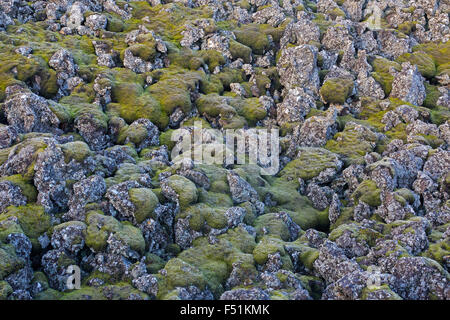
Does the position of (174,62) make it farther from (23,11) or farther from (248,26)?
(23,11)

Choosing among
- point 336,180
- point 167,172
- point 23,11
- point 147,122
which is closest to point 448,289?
point 336,180

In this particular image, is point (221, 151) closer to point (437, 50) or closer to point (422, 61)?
point (422, 61)

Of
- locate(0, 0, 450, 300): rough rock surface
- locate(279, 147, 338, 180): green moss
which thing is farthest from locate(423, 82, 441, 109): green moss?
locate(279, 147, 338, 180): green moss

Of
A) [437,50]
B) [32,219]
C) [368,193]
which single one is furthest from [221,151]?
[437,50]

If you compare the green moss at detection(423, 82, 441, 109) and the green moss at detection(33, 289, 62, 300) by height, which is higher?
the green moss at detection(423, 82, 441, 109)

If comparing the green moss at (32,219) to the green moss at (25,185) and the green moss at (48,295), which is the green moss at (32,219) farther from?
the green moss at (48,295)

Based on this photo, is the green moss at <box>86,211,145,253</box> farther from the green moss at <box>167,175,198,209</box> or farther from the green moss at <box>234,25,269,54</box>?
the green moss at <box>234,25,269,54</box>

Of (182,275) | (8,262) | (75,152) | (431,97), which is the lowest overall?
(182,275)

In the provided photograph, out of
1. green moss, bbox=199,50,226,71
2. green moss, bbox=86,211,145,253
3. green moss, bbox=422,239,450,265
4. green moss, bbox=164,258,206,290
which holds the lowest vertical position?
green moss, bbox=164,258,206,290

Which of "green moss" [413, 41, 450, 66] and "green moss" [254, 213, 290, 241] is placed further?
"green moss" [413, 41, 450, 66]
